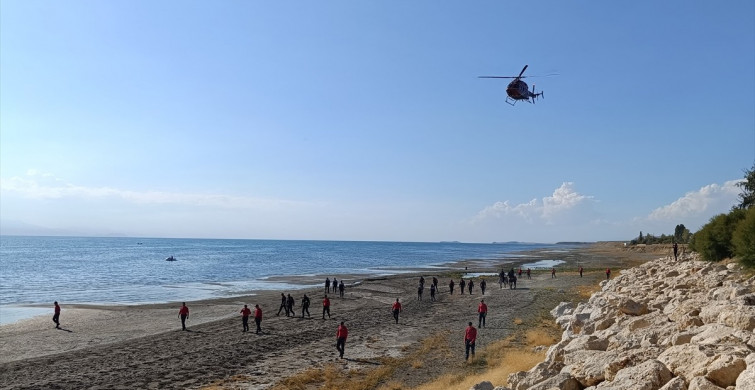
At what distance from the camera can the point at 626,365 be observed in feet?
25.1

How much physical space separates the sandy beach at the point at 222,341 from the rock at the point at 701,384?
9823 mm

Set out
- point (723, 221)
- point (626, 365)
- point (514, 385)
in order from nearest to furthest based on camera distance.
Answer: point (626, 365) → point (514, 385) → point (723, 221)

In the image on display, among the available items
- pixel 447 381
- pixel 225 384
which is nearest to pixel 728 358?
pixel 447 381

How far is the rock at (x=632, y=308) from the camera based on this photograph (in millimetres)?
14242

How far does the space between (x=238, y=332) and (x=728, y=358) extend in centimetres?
2132

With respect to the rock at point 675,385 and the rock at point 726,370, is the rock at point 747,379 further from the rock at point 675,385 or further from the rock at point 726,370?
the rock at point 675,385

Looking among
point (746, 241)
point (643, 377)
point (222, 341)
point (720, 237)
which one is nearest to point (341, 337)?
point (222, 341)

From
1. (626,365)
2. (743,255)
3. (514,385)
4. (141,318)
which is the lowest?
(141,318)

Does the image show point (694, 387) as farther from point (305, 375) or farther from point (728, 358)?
point (305, 375)

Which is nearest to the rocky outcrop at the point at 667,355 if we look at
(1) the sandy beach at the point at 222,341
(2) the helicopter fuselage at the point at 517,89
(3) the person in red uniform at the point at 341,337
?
(1) the sandy beach at the point at 222,341

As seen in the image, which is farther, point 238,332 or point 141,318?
point 141,318

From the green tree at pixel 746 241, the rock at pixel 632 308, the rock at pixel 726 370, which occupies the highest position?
the green tree at pixel 746 241

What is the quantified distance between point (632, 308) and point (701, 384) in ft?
29.2

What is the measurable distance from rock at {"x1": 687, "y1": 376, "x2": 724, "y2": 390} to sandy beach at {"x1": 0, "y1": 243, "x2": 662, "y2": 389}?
9823 millimetres
